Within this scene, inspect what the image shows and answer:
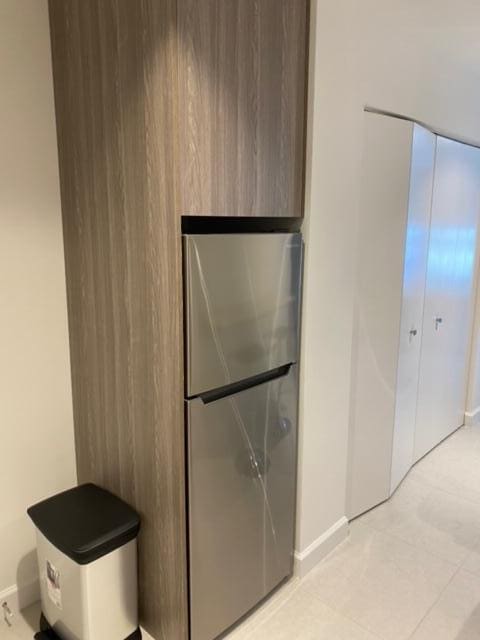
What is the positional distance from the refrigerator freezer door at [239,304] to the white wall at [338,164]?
158 mm

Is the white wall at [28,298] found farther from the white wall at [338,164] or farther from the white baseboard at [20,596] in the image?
the white wall at [338,164]

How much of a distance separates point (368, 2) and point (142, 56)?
3.85ft

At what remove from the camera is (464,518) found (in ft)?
8.83

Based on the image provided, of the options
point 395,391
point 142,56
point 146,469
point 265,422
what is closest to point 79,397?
point 146,469

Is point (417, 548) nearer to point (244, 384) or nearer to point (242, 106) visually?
point (244, 384)

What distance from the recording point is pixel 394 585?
7.19 ft

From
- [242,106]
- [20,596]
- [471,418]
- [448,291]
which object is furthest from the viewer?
[471,418]

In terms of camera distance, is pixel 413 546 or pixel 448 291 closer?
pixel 413 546

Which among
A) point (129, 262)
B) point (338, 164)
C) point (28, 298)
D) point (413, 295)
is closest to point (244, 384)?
point (129, 262)

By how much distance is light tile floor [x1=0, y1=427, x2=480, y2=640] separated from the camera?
195 centimetres

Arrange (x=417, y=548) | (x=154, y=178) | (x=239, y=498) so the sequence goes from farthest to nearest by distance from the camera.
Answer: (x=417, y=548)
(x=239, y=498)
(x=154, y=178)

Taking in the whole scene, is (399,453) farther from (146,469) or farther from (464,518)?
(146,469)

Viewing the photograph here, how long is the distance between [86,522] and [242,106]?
152cm

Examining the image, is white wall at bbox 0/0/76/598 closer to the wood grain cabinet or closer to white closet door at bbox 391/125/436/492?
the wood grain cabinet
